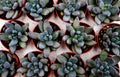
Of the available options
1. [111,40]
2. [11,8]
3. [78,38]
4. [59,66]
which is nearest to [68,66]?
[59,66]

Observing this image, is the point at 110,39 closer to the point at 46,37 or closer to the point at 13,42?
the point at 46,37

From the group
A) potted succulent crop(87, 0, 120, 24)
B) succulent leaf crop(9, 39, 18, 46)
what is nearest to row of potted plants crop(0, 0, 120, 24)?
potted succulent crop(87, 0, 120, 24)

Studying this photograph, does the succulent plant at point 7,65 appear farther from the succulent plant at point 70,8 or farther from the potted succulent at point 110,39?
the potted succulent at point 110,39

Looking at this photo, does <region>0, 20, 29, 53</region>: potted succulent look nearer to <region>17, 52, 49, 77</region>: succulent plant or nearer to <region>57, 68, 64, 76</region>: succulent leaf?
<region>17, 52, 49, 77</region>: succulent plant

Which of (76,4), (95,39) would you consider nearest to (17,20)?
(76,4)

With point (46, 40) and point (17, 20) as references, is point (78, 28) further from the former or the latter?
point (17, 20)

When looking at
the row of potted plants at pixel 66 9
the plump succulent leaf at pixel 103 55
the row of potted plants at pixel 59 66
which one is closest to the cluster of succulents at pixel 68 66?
the row of potted plants at pixel 59 66

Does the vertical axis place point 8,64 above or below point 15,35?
below
